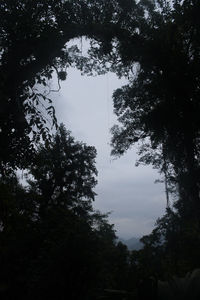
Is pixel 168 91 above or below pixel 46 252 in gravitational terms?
above

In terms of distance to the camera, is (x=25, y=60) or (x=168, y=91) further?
(x=168, y=91)

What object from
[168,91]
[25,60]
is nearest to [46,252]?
[25,60]

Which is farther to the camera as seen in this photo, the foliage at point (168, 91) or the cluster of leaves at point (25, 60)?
the foliage at point (168, 91)

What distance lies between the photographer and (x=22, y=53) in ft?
22.4

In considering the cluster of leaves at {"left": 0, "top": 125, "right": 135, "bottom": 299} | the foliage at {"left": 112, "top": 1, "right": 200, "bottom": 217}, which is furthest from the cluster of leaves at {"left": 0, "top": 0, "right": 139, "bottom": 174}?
the foliage at {"left": 112, "top": 1, "right": 200, "bottom": 217}

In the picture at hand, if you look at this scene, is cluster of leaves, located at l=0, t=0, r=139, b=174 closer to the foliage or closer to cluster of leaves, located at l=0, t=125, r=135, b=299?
cluster of leaves, located at l=0, t=125, r=135, b=299

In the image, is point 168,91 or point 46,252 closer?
point 46,252

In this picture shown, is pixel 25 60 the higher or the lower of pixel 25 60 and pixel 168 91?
the lower

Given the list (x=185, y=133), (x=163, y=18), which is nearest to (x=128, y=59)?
(x=163, y=18)

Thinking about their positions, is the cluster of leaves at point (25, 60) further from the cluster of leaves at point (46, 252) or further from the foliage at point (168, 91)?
the foliage at point (168, 91)

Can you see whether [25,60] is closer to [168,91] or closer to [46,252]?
[46,252]

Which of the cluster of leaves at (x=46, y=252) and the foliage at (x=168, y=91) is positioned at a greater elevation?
the foliage at (x=168, y=91)

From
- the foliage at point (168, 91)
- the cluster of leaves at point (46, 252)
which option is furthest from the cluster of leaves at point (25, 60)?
the foliage at point (168, 91)

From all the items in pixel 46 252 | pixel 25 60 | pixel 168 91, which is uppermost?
pixel 168 91
